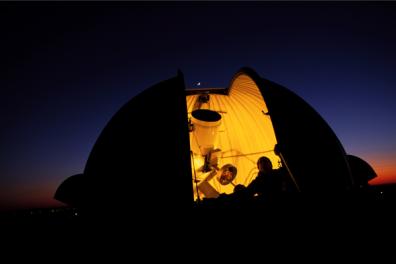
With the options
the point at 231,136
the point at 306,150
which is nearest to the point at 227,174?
the point at 231,136

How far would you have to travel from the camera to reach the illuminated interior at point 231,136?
24.6 feet

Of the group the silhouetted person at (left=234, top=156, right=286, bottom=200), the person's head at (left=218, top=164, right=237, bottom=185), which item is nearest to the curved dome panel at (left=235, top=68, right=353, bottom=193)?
the silhouetted person at (left=234, top=156, right=286, bottom=200)

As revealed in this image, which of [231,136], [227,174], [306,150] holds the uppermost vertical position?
[231,136]

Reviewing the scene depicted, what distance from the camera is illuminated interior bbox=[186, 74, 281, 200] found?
7.48m

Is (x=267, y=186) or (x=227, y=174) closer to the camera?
(x=267, y=186)

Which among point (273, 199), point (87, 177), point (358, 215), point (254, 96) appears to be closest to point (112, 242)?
point (87, 177)

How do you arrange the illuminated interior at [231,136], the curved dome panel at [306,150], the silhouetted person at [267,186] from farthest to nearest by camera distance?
the illuminated interior at [231,136] → the silhouetted person at [267,186] → the curved dome panel at [306,150]

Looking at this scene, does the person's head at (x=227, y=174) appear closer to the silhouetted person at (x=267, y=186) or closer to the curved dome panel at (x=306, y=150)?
the silhouetted person at (x=267, y=186)

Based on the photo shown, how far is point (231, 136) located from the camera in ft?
32.9

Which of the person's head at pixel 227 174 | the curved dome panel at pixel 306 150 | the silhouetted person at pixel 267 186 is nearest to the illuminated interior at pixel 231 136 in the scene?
the person's head at pixel 227 174

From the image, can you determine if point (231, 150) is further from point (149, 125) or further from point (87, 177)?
point (87, 177)

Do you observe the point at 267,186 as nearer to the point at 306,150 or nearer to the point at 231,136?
the point at 306,150

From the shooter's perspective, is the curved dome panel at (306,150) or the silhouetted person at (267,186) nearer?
the curved dome panel at (306,150)

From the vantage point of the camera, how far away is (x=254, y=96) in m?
Result: 7.59
